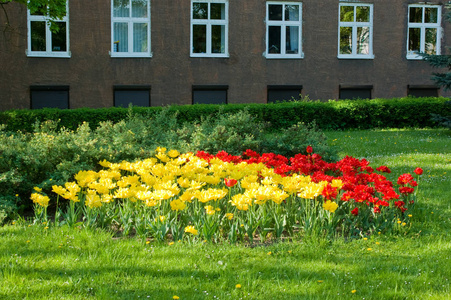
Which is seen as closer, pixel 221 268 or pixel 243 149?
pixel 221 268

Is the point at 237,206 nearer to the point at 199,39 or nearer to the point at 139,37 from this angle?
the point at 139,37

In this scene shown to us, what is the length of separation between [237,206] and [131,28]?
54.4 feet

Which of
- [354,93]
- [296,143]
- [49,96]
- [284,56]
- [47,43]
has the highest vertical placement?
[47,43]

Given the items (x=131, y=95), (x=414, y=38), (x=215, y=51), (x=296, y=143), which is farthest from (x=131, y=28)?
(x=296, y=143)

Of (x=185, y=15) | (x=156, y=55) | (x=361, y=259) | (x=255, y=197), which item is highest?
(x=185, y=15)

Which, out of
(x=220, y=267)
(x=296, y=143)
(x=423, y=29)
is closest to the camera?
(x=220, y=267)

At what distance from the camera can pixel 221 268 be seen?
4387 mm

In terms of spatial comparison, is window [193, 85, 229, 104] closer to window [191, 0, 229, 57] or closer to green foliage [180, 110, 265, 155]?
window [191, 0, 229, 57]

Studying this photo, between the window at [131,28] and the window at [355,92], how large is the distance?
8.02m

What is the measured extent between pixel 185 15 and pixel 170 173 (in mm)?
15679

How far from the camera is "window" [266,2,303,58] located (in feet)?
69.9

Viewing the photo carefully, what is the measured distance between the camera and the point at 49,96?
19.5 metres

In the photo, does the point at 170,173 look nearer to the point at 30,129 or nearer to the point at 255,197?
the point at 255,197

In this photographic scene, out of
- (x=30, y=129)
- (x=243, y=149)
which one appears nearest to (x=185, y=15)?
(x=30, y=129)
